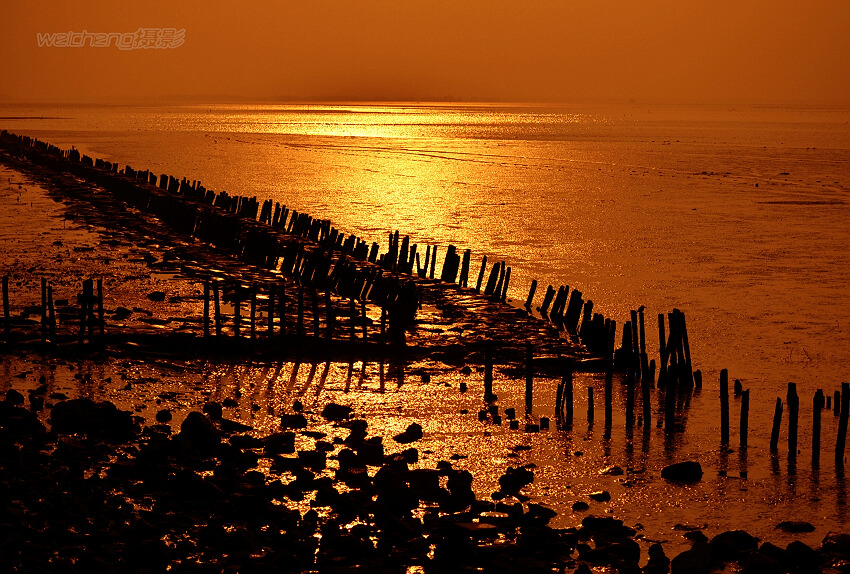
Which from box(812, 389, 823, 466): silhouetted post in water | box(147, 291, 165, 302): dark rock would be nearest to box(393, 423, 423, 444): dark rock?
box(812, 389, 823, 466): silhouetted post in water

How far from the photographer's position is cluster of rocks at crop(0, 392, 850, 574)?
703 cm

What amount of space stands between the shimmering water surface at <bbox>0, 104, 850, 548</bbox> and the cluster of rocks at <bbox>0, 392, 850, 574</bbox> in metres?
1.14

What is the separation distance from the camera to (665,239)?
86.1 feet

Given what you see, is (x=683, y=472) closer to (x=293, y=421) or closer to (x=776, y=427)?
(x=776, y=427)

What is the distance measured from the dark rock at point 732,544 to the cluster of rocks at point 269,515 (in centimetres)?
1

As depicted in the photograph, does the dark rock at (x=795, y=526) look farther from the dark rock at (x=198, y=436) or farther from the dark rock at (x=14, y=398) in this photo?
the dark rock at (x=14, y=398)

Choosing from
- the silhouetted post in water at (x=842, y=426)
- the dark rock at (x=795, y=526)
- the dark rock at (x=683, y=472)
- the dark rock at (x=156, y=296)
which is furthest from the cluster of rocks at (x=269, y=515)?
the dark rock at (x=156, y=296)

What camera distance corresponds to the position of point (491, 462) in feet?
31.7

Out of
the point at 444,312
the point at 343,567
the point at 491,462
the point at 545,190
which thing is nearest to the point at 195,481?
the point at 343,567

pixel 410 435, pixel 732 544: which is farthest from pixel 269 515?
pixel 732 544

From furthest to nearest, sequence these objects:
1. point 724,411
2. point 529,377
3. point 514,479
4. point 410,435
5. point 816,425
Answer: point 529,377 → point 724,411 → point 410,435 → point 816,425 → point 514,479

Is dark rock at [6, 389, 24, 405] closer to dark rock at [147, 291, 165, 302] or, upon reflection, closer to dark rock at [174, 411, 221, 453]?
dark rock at [174, 411, 221, 453]

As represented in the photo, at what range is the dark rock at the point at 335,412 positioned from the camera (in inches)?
422

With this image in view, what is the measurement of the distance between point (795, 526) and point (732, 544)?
115 cm
